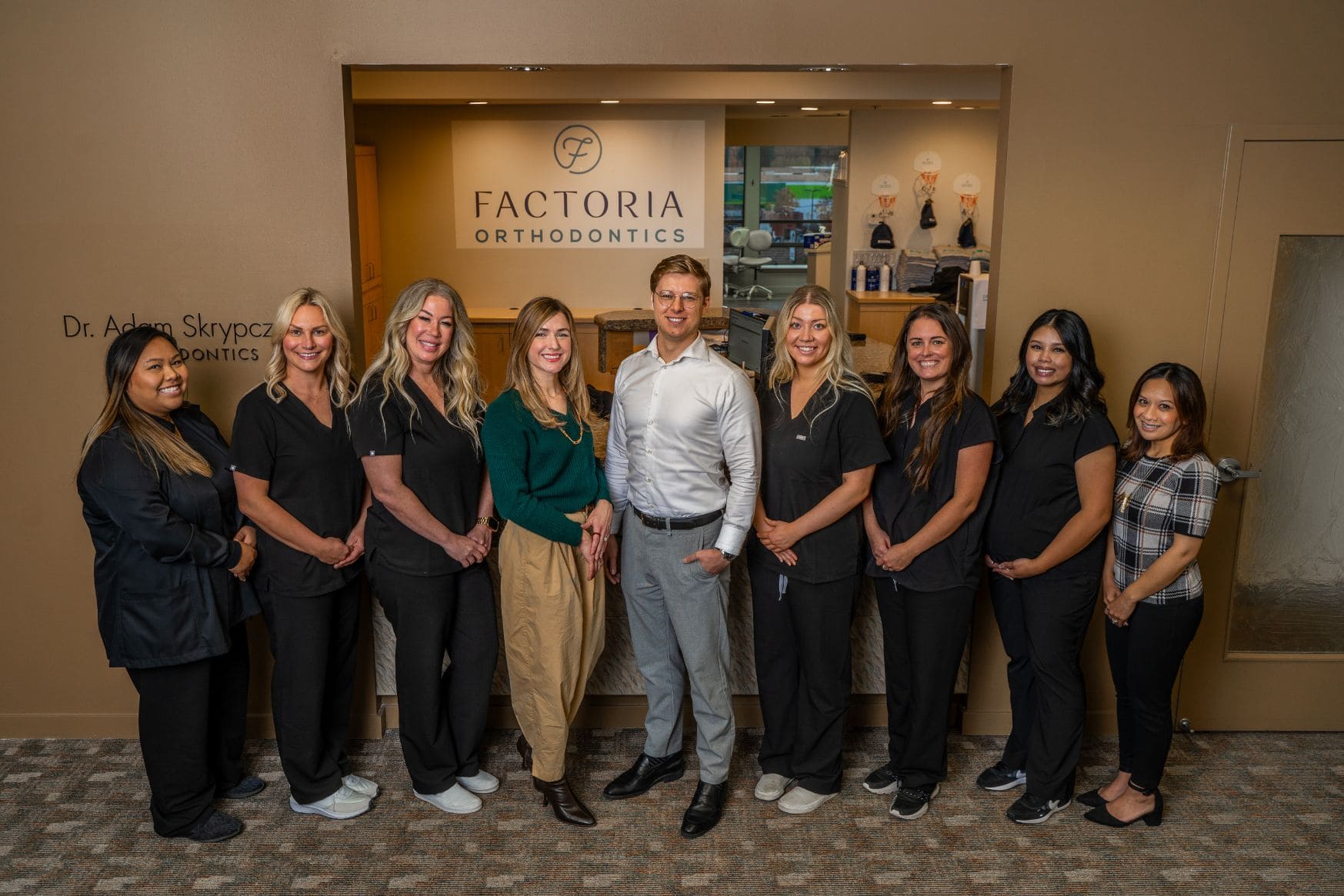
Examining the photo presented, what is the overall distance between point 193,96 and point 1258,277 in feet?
11.7

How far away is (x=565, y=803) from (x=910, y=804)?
1091 mm

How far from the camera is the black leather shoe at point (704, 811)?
3.25 m

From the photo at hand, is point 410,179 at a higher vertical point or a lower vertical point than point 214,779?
higher

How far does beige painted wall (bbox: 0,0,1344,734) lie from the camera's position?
3369 millimetres

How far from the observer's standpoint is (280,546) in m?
3.20

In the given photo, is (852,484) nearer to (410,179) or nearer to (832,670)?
(832,670)

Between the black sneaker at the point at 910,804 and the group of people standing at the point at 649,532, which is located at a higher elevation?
the group of people standing at the point at 649,532

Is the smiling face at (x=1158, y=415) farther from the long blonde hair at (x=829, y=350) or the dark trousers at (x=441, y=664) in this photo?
the dark trousers at (x=441, y=664)

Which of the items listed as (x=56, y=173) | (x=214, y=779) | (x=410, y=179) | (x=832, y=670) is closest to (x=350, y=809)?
(x=214, y=779)

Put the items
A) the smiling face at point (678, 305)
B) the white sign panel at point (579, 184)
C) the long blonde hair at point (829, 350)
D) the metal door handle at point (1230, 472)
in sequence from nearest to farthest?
1. the smiling face at point (678, 305)
2. the long blonde hair at point (829, 350)
3. the metal door handle at point (1230, 472)
4. the white sign panel at point (579, 184)

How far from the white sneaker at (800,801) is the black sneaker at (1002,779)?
1.78 feet

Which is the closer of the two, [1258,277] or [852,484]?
[852,484]

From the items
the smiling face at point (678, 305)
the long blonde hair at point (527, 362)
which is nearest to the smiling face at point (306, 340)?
the long blonde hair at point (527, 362)

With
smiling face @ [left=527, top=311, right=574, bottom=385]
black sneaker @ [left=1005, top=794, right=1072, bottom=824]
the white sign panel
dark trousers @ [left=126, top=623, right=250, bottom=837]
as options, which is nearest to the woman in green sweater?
smiling face @ [left=527, top=311, right=574, bottom=385]
